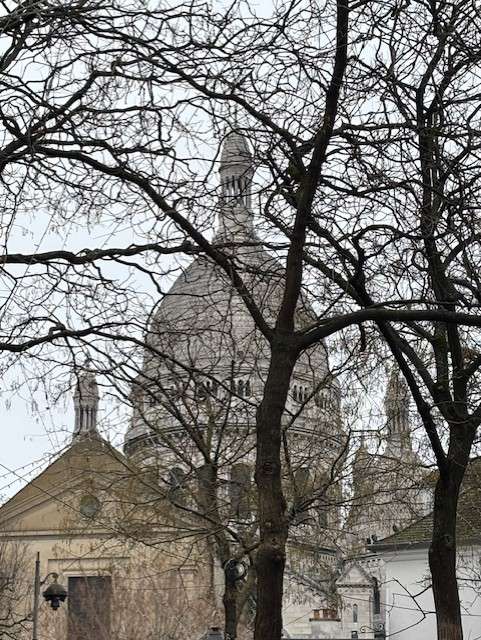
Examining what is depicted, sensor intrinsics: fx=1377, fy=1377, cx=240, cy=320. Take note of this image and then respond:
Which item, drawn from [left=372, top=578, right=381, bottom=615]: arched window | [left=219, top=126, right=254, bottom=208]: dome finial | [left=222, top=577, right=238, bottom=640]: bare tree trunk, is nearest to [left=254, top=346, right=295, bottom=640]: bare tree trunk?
[left=219, top=126, right=254, bottom=208]: dome finial

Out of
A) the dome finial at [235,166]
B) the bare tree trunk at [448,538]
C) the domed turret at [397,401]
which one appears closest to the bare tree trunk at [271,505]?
the dome finial at [235,166]

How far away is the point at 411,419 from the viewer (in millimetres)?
14641

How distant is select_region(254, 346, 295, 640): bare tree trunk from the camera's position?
9.28m

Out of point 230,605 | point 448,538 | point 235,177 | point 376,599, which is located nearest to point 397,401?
point 448,538

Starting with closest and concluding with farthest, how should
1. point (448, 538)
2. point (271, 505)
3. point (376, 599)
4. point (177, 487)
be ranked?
point (271, 505) < point (448, 538) < point (177, 487) < point (376, 599)

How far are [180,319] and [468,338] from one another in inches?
127

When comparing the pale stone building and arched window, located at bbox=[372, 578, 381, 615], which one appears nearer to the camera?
the pale stone building

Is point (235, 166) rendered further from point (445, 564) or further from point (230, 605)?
point (230, 605)

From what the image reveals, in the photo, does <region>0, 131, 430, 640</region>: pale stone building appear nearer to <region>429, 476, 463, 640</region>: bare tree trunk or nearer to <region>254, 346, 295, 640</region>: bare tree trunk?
<region>429, 476, 463, 640</region>: bare tree trunk

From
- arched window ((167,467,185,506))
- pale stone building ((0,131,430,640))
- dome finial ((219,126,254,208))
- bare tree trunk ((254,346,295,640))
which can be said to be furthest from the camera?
arched window ((167,467,185,506))

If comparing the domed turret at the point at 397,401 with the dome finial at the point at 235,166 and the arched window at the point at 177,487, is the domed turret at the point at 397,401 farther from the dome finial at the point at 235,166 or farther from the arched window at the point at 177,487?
the arched window at the point at 177,487

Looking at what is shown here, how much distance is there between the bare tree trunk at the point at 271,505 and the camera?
928 centimetres

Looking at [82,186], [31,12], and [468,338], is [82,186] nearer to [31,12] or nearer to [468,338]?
[31,12]

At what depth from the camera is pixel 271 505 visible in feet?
30.9
